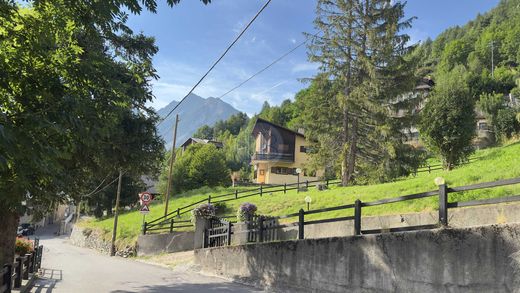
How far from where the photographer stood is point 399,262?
836 centimetres

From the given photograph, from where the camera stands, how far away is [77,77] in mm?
6156

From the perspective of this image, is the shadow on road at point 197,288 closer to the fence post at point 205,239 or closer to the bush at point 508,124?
the fence post at point 205,239

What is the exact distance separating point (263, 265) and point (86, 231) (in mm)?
34830

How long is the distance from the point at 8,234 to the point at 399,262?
372 inches

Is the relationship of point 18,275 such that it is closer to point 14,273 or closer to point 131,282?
point 14,273

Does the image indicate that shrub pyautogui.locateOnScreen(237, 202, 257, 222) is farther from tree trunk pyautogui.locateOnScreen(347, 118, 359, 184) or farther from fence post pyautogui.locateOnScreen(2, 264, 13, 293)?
tree trunk pyautogui.locateOnScreen(347, 118, 359, 184)

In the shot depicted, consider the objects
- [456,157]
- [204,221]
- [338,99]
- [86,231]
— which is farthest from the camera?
[86,231]

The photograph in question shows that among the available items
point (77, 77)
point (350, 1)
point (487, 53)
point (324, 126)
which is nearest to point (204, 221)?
point (77, 77)

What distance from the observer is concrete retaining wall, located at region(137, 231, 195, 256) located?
967 inches

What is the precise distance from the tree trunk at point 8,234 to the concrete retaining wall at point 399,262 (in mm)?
6585

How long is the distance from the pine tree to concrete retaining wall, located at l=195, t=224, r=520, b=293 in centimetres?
1962

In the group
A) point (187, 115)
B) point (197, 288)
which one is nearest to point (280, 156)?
point (197, 288)

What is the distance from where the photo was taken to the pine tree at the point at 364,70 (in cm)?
3047

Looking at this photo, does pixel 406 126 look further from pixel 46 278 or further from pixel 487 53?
pixel 487 53
